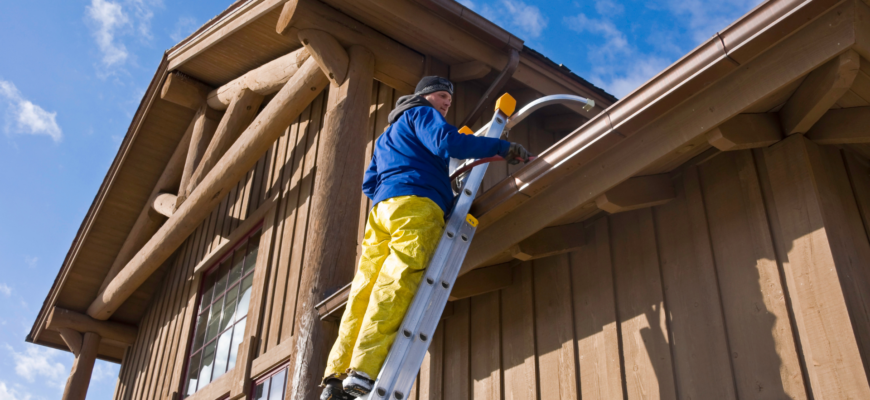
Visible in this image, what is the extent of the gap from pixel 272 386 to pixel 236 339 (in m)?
1.28

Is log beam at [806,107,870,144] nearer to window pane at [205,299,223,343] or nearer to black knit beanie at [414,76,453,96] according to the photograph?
black knit beanie at [414,76,453,96]

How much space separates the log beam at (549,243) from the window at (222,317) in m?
3.67

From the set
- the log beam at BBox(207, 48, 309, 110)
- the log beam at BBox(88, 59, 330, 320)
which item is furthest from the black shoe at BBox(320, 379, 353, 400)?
the log beam at BBox(207, 48, 309, 110)

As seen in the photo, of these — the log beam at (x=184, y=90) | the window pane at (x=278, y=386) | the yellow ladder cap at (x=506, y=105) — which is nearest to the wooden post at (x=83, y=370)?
the log beam at (x=184, y=90)

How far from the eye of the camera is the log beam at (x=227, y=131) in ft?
25.6

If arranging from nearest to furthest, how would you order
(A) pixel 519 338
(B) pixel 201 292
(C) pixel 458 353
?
(A) pixel 519 338 → (C) pixel 458 353 → (B) pixel 201 292

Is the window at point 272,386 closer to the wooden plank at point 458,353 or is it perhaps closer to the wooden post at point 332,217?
the wooden post at point 332,217

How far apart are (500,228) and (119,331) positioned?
7.58 meters

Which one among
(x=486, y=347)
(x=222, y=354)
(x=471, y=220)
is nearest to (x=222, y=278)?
(x=222, y=354)

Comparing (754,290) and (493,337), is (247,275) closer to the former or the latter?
(493,337)

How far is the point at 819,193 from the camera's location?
10.2 feet

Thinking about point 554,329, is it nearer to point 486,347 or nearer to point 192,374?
point 486,347

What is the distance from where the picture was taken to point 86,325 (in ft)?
31.9

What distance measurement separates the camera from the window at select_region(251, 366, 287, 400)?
5.56 m
